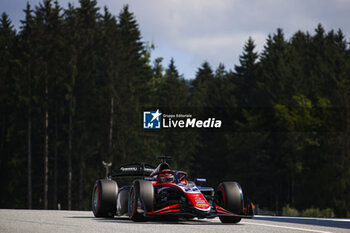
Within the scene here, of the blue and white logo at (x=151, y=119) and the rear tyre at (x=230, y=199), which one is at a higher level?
the blue and white logo at (x=151, y=119)

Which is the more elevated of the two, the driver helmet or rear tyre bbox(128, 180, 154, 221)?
the driver helmet

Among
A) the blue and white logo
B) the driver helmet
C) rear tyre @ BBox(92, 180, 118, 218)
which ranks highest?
the blue and white logo

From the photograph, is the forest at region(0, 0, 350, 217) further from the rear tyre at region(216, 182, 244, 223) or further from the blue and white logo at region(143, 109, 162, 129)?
the rear tyre at region(216, 182, 244, 223)

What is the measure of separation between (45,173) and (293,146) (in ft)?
90.3

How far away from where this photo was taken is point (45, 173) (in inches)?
2376

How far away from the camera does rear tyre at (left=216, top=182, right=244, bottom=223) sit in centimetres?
1415

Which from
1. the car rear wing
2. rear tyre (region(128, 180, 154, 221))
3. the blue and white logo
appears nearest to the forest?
the blue and white logo

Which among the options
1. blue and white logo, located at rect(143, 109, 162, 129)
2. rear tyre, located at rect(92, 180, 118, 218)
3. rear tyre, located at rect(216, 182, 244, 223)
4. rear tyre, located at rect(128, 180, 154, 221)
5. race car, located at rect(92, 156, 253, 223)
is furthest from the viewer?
blue and white logo, located at rect(143, 109, 162, 129)

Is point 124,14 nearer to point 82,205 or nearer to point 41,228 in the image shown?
point 82,205

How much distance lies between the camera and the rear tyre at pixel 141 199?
13.8 m

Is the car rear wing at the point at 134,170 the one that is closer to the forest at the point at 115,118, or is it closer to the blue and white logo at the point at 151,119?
the forest at the point at 115,118

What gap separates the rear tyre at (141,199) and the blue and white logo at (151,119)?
56.8m

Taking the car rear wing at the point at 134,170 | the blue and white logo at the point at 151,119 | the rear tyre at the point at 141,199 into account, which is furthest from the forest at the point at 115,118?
the rear tyre at the point at 141,199

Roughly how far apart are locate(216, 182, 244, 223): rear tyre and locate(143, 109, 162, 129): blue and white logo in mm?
56545
